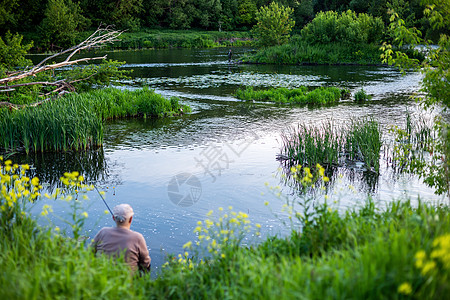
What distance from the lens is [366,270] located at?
3340 mm

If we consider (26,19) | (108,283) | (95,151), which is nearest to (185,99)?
(95,151)

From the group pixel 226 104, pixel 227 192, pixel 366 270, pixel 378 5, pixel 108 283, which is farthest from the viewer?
pixel 378 5

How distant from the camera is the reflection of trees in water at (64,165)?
34.7 feet

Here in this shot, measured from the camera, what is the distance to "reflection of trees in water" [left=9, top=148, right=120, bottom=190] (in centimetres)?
1057

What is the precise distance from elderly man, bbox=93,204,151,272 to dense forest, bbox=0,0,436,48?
188ft

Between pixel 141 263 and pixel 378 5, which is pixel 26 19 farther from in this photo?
pixel 141 263

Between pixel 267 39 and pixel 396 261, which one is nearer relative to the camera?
pixel 396 261

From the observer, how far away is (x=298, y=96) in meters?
22.1

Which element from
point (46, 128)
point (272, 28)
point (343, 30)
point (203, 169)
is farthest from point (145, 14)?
point (203, 169)

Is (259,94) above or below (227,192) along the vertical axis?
above

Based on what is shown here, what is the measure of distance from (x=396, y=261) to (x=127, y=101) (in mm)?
16391

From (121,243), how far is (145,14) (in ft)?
288

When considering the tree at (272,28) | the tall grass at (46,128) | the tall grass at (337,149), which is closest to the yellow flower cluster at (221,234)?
the tall grass at (337,149)

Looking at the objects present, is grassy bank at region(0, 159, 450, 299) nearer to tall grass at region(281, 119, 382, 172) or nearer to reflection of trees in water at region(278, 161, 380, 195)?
reflection of trees in water at region(278, 161, 380, 195)
